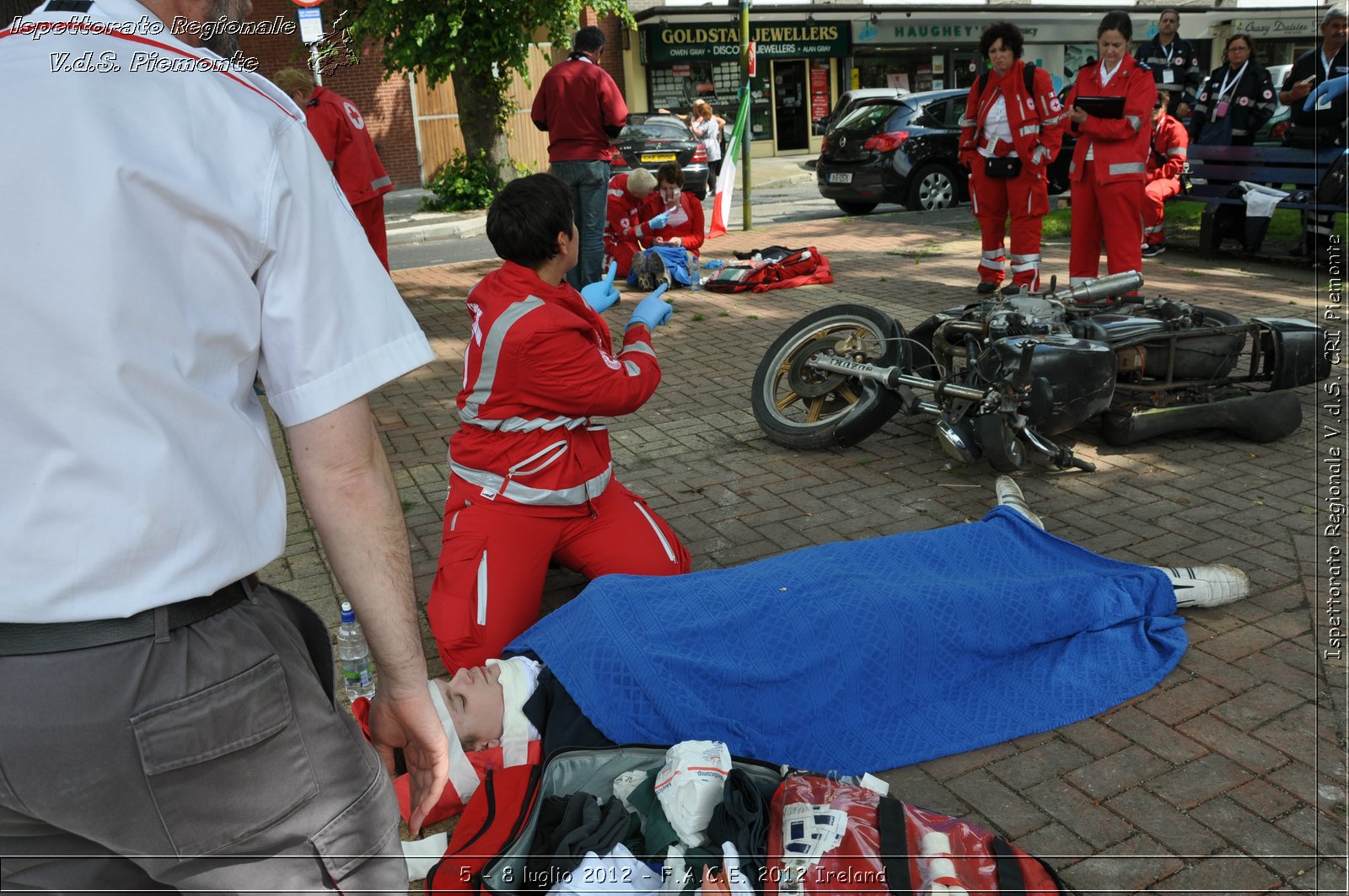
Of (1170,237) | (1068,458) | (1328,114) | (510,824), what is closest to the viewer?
(510,824)

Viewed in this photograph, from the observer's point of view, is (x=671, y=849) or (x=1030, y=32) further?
(x=1030, y=32)

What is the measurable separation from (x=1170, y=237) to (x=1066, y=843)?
10679mm

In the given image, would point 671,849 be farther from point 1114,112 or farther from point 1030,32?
point 1030,32

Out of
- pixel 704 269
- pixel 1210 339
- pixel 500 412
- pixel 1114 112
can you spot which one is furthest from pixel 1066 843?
Result: pixel 704 269

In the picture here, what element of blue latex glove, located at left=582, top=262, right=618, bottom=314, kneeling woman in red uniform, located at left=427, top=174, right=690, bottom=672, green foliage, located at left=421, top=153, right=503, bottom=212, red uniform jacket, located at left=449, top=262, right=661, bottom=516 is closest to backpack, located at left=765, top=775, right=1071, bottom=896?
kneeling woman in red uniform, located at left=427, top=174, right=690, bottom=672

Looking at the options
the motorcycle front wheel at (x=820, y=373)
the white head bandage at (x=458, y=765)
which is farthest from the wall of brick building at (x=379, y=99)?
the white head bandage at (x=458, y=765)

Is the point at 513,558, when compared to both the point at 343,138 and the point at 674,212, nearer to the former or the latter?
the point at 343,138

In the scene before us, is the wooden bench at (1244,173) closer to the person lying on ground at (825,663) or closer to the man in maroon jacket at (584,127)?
the man in maroon jacket at (584,127)

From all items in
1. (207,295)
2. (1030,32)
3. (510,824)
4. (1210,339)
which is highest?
(1030,32)

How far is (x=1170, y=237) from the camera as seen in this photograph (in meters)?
11.9

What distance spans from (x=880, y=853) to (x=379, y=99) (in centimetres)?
2570

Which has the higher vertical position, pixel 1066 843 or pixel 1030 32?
pixel 1030 32

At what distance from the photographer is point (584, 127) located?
29.6ft

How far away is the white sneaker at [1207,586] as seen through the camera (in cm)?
371
